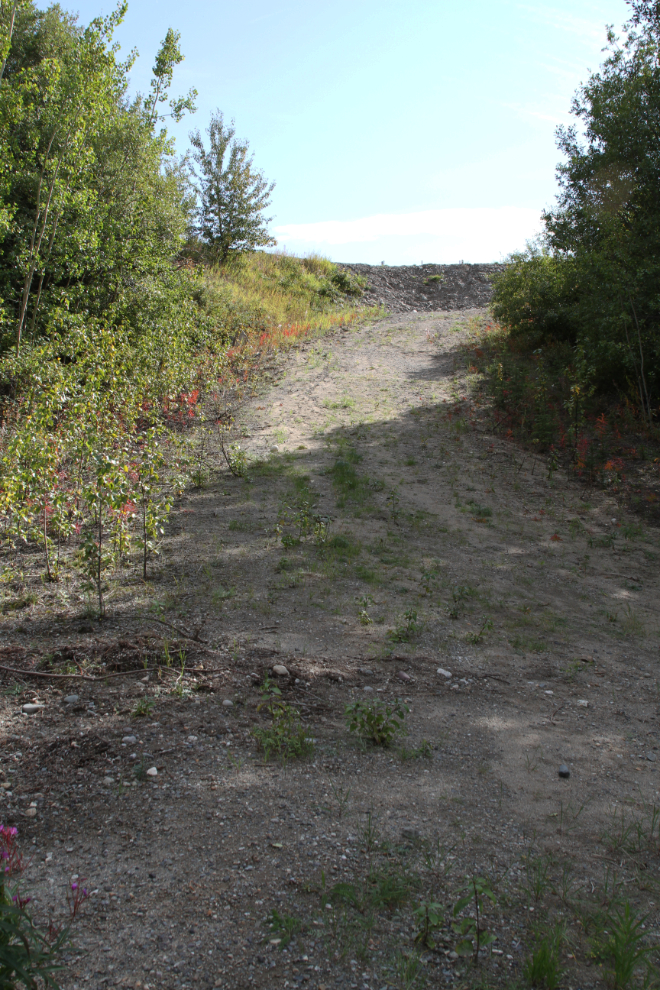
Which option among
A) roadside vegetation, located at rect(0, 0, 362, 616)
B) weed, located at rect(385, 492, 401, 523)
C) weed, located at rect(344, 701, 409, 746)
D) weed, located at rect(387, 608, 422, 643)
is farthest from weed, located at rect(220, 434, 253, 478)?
weed, located at rect(344, 701, 409, 746)

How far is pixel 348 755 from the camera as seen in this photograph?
3371 millimetres

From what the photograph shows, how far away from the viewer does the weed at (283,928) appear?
2.22 metres

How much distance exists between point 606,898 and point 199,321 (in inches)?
478

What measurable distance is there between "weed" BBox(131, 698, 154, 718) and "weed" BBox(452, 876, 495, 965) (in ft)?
6.42

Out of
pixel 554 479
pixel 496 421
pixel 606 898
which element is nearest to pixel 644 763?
pixel 606 898

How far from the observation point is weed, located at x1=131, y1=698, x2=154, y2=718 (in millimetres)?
3572

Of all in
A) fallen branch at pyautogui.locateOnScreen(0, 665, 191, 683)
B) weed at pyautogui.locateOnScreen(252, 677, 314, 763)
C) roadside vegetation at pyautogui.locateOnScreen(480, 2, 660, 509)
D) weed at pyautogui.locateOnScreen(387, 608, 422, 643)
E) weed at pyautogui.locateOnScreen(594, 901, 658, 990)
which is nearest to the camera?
weed at pyautogui.locateOnScreen(594, 901, 658, 990)

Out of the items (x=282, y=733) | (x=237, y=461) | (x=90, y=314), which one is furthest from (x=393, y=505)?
(x=90, y=314)

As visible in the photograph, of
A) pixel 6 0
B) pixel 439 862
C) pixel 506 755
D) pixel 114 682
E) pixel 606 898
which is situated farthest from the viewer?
pixel 6 0

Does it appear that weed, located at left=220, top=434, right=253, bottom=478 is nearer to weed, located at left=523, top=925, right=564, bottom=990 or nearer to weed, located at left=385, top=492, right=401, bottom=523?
weed, located at left=385, top=492, right=401, bottom=523

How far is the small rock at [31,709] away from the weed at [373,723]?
1744mm

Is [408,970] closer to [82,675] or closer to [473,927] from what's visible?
[473,927]

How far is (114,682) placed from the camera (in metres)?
3.91

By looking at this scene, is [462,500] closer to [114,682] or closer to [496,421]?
[496,421]
